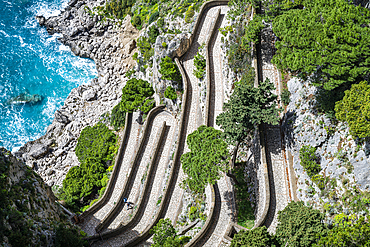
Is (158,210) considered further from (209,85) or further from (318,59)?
(318,59)

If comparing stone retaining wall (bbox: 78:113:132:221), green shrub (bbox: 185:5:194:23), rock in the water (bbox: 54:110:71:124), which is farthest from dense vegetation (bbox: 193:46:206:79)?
rock in the water (bbox: 54:110:71:124)

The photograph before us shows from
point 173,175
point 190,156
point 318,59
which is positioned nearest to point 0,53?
point 173,175

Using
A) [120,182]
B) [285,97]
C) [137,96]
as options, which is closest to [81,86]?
[137,96]

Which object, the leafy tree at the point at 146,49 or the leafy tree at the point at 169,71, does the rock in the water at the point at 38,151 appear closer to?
the leafy tree at the point at 146,49

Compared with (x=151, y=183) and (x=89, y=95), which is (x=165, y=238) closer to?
(x=151, y=183)

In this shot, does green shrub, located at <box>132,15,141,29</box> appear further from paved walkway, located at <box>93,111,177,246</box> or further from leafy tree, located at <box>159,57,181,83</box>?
paved walkway, located at <box>93,111,177,246</box>

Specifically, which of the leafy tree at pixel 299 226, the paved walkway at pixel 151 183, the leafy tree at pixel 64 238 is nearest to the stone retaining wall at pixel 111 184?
the paved walkway at pixel 151 183
